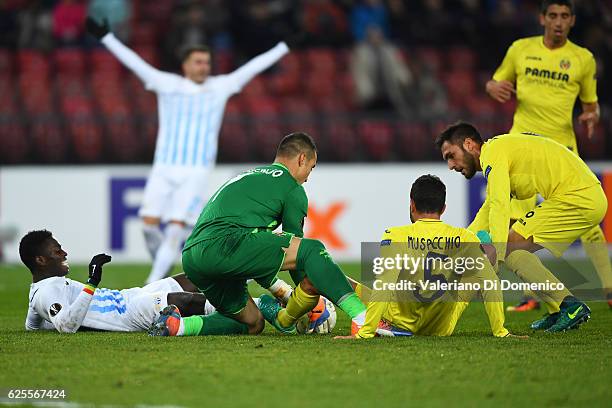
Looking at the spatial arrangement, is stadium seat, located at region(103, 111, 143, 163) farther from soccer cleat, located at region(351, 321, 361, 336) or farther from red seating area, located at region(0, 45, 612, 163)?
soccer cleat, located at region(351, 321, 361, 336)

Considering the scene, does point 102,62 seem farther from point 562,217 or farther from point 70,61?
point 562,217

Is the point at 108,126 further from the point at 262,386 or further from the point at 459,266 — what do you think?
the point at 262,386

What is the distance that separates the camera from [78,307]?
6.97 meters

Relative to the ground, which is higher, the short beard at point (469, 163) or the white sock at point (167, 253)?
the short beard at point (469, 163)

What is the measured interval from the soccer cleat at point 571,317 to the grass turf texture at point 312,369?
9 centimetres

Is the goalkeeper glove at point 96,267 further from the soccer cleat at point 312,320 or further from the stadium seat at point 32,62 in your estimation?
the stadium seat at point 32,62

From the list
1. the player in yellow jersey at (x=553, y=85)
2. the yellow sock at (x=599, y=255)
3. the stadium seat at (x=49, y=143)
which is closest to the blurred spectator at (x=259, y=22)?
the stadium seat at (x=49, y=143)

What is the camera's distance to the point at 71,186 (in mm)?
14117

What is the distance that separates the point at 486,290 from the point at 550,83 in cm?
301

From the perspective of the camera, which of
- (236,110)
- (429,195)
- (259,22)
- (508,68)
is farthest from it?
(259,22)

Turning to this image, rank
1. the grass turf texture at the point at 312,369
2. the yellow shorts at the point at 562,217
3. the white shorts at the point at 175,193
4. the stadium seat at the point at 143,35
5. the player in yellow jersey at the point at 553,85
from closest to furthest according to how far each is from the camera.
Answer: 1. the grass turf texture at the point at 312,369
2. the yellow shorts at the point at 562,217
3. the player in yellow jersey at the point at 553,85
4. the white shorts at the point at 175,193
5. the stadium seat at the point at 143,35

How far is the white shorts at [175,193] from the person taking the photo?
11.0m

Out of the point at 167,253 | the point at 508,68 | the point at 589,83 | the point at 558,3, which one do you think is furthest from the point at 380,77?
the point at 558,3

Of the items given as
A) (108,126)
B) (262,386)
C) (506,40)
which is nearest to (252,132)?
(108,126)
